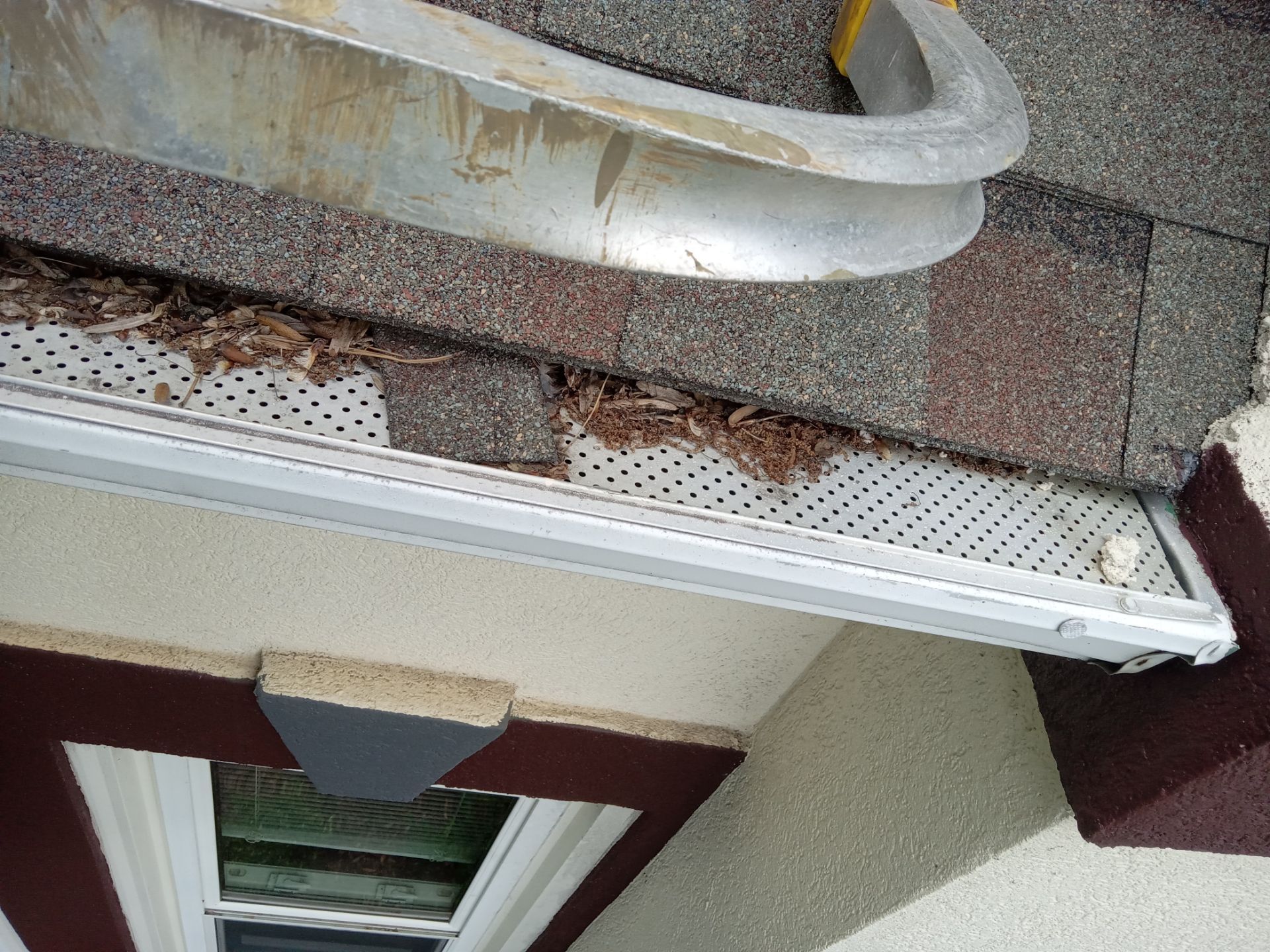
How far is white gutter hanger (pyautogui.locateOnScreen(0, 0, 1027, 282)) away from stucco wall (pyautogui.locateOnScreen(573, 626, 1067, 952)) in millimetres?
950

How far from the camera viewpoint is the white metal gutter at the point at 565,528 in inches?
32.8

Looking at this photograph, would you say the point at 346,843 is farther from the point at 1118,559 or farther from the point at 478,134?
the point at 478,134

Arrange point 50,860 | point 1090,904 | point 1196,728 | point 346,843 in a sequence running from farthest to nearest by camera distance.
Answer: point 346,843
point 50,860
point 1090,904
point 1196,728

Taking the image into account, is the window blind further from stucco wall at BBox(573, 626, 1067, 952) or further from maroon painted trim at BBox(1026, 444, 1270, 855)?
maroon painted trim at BBox(1026, 444, 1270, 855)

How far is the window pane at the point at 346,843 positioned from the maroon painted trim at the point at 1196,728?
1.69 meters

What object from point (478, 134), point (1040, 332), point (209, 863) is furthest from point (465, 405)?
point (209, 863)

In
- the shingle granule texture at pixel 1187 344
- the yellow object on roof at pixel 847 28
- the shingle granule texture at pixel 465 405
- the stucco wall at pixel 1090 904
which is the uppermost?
the yellow object on roof at pixel 847 28

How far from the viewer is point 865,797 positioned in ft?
5.33

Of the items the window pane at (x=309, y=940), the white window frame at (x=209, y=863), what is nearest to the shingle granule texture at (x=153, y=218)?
the white window frame at (x=209, y=863)

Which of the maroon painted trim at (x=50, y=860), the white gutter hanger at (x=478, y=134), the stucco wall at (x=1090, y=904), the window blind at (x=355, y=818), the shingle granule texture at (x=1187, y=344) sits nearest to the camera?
the white gutter hanger at (x=478, y=134)

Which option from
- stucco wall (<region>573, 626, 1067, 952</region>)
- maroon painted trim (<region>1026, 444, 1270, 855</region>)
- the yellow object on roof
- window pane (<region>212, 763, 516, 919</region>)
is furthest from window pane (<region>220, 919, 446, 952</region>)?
the yellow object on roof

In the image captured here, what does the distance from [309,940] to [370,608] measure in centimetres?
235

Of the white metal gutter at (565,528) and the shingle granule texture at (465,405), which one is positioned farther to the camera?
the shingle granule texture at (465,405)

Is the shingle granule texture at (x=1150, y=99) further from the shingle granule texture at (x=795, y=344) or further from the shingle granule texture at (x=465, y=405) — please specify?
the shingle granule texture at (x=465, y=405)
